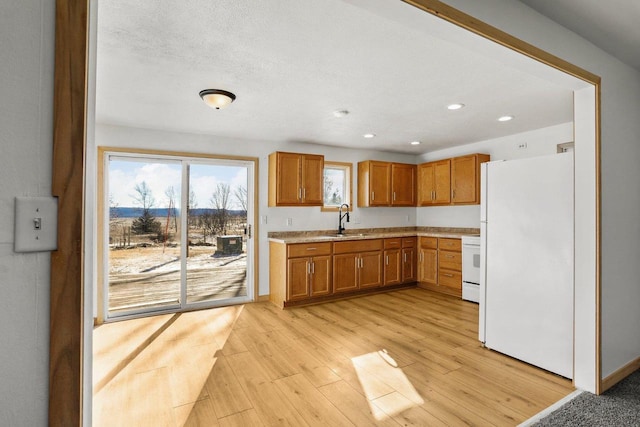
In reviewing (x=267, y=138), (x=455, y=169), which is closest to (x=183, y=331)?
(x=267, y=138)

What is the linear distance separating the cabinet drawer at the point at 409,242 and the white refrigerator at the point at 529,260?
234 centimetres

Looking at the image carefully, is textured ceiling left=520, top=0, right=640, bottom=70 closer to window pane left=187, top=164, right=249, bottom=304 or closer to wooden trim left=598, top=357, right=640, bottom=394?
wooden trim left=598, top=357, right=640, bottom=394

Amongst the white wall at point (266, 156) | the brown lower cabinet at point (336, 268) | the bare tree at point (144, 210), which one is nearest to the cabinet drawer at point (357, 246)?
the brown lower cabinet at point (336, 268)

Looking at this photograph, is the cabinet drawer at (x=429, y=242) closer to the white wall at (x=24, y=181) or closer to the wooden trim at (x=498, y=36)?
the wooden trim at (x=498, y=36)

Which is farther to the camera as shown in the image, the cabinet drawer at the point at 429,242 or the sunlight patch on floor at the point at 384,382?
the cabinet drawer at the point at 429,242

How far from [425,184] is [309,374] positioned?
4.22 meters

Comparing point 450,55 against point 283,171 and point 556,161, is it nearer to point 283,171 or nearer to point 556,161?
point 556,161

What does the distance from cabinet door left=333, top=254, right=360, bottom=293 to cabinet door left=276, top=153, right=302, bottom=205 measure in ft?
3.60

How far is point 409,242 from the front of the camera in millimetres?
5590

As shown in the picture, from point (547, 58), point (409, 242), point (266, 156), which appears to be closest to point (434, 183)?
point (409, 242)

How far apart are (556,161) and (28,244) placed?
3.23m

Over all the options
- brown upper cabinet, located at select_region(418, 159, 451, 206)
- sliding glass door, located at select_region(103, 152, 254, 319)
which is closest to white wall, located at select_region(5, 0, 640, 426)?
sliding glass door, located at select_region(103, 152, 254, 319)

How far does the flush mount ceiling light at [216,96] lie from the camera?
9.47ft

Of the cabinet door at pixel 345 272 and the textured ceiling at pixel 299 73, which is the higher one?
the textured ceiling at pixel 299 73
